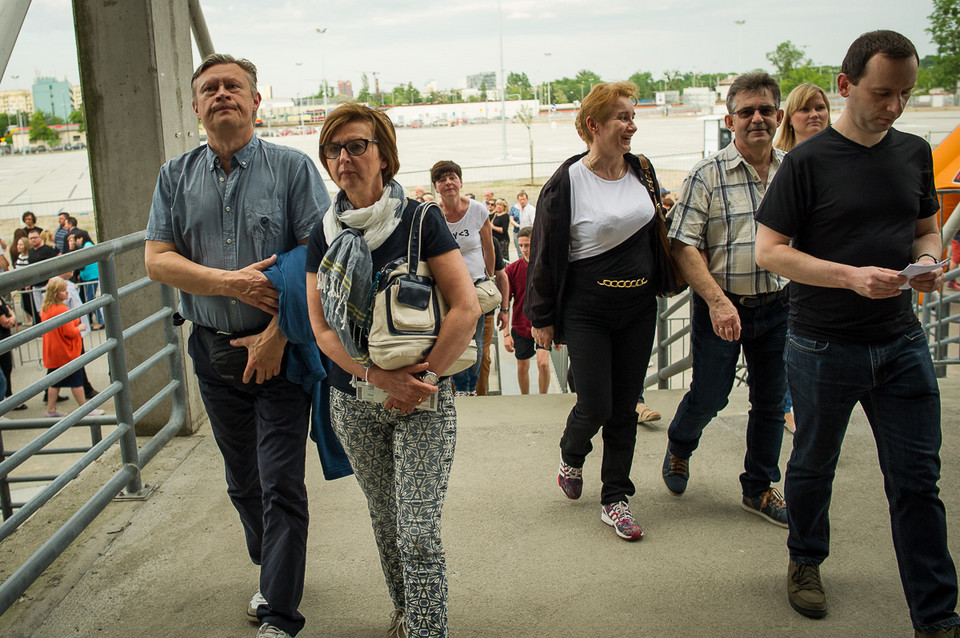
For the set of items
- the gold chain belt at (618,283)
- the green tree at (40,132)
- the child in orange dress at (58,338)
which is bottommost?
the child in orange dress at (58,338)

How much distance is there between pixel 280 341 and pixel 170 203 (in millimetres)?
675

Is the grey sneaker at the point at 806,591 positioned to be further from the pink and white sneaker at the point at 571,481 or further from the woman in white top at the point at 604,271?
the pink and white sneaker at the point at 571,481

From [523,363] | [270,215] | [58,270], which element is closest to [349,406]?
[270,215]

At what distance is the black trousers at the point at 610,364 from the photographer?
3.53 meters

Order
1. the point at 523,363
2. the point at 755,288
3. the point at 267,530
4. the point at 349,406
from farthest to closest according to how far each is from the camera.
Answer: the point at 523,363, the point at 755,288, the point at 267,530, the point at 349,406

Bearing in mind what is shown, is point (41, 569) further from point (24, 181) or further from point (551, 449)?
point (24, 181)

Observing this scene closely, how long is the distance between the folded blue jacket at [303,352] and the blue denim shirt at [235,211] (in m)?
0.13

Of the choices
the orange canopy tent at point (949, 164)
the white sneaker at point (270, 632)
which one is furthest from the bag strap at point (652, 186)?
the orange canopy tent at point (949, 164)

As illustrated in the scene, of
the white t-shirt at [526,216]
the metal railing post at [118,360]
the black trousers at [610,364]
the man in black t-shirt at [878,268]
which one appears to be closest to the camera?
the man in black t-shirt at [878,268]

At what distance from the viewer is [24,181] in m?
50.1

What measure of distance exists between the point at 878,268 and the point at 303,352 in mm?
1983

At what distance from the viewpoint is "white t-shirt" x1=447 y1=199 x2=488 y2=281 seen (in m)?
6.71

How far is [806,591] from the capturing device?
2955mm

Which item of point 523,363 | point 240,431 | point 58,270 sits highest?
point 58,270
